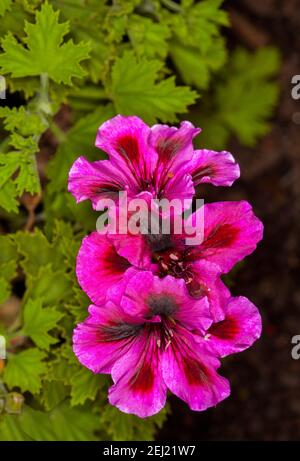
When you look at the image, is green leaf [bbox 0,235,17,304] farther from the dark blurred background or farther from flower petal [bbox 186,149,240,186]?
the dark blurred background

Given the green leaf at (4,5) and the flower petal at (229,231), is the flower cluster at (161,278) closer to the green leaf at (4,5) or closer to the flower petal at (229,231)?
the flower petal at (229,231)

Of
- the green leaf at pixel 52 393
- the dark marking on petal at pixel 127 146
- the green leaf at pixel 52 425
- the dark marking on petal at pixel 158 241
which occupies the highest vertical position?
the dark marking on petal at pixel 127 146

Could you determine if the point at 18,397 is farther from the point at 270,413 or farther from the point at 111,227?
the point at 270,413

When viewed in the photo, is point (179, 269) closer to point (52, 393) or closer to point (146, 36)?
point (52, 393)

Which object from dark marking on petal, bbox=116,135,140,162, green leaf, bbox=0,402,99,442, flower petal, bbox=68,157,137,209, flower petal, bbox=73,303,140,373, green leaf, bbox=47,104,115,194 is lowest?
green leaf, bbox=0,402,99,442

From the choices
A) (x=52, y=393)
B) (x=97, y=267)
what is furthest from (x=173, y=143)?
(x=52, y=393)

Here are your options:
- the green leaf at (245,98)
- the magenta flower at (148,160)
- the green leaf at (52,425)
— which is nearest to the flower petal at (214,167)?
the magenta flower at (148,160)

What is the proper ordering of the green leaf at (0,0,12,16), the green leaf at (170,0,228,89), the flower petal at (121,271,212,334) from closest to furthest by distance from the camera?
1. the flower petal at (121,271,212,334)
2. the green leaf at (0,0,12,16)
3. the green leaf at (170,0,228,89)

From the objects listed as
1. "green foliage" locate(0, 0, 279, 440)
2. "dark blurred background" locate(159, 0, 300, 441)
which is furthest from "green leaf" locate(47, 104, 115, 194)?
"dark blurred background" locate(159, 0, 300, 441)

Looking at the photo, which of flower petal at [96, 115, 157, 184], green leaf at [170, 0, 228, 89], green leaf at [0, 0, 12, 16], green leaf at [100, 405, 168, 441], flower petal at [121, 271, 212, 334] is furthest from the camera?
green leaf at [170, 0, 228, 89]
